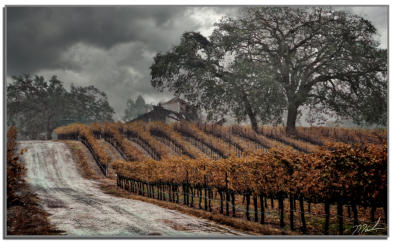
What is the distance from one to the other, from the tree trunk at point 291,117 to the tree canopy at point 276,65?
32 millimetres

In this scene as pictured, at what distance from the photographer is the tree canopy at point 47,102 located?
9.04 metres

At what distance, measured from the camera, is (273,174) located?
26.6ft

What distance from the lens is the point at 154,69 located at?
10477mm

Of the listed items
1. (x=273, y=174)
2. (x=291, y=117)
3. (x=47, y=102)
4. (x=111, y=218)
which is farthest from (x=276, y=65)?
(x=47, y=102)

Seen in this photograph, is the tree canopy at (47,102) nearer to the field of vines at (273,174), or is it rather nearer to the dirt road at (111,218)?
the field of vines at (273,174)

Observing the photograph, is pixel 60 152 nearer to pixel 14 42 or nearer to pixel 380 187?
pixel 14 42

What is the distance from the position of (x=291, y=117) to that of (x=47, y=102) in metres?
8.34

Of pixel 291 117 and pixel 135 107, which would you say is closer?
pixel 291 117

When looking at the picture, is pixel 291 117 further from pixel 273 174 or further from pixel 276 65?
pixel 273 174

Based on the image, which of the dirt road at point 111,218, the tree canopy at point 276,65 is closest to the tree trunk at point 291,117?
the tree canopy at point 276,65

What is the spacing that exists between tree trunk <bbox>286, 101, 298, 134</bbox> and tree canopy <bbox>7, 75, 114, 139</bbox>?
18.9ft

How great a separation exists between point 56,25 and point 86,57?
1.11 metres

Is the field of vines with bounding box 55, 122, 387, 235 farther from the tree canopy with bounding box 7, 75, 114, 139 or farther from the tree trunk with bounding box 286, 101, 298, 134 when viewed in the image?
the tree canopy with bounding box 7, 75, 114, 139

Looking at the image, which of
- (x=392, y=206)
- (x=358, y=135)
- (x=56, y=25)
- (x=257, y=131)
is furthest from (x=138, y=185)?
(x=392, y=206)
